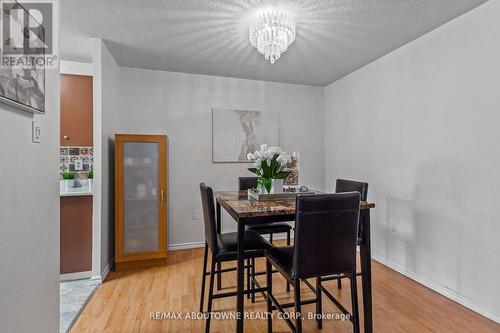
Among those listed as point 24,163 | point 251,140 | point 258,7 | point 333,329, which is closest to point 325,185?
point 251,140

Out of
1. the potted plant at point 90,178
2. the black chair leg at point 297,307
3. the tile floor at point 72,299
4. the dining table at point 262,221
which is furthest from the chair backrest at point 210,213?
the potted plant at point 90,178

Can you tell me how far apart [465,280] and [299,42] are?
8.86ft

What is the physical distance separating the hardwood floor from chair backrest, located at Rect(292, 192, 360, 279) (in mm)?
741

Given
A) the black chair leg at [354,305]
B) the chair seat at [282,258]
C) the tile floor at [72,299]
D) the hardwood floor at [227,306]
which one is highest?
the chair seat at [282,258]

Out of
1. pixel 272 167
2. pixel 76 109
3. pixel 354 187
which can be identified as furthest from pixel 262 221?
pixel 76 109

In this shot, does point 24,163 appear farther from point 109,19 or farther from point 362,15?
point 362,15

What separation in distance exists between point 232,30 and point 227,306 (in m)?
2.53

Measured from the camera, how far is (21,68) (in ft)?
3.67

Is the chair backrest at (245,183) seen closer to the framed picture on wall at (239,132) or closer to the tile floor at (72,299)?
the framed picture on wall at (239,132)

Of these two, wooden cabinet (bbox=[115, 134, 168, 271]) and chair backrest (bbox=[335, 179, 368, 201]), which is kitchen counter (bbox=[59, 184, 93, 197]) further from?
chair backrest (bbox=[335, 179, 368, 201])

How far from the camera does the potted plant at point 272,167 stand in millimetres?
2010

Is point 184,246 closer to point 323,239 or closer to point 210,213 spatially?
point 210,213

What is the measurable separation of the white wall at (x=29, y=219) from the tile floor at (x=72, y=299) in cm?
58

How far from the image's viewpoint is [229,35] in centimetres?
258
